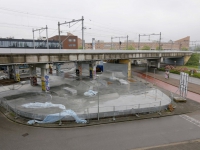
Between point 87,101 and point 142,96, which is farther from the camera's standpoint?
point 142,96

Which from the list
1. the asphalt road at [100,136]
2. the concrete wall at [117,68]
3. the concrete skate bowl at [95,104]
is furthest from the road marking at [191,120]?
the concrete wall at [117,68]

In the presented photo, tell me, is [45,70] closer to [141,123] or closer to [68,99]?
[68,99]

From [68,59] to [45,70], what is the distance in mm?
4494

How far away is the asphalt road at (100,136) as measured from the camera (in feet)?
38.8

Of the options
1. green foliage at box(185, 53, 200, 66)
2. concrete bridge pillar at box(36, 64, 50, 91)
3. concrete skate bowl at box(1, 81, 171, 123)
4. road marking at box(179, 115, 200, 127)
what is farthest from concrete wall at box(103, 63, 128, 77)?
green foliage at box(185, 53, 200, 66)

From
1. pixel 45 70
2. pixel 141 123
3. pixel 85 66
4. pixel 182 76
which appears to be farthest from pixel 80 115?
pixel 85 66

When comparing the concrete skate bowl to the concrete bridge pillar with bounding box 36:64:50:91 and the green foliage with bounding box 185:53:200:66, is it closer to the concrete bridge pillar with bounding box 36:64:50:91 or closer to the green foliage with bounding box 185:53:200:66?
the concrete bridge pillar with bounding box 36:64:50:91

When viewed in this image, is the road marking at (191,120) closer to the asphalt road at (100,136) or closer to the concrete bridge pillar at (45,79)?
the asphalt road at (100,136)

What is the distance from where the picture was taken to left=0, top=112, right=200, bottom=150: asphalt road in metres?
11.8

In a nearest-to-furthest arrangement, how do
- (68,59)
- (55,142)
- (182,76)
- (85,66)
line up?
(55,142)
(182,76)
(68,59)
(85,66)

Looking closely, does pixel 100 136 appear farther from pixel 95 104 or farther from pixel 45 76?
pixel 45 76

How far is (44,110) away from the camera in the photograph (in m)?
17.5

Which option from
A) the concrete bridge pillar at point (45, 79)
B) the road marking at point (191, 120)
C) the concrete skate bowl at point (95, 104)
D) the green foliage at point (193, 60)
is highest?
the green foliage at point (193, 60)

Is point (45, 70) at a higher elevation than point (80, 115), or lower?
higher
